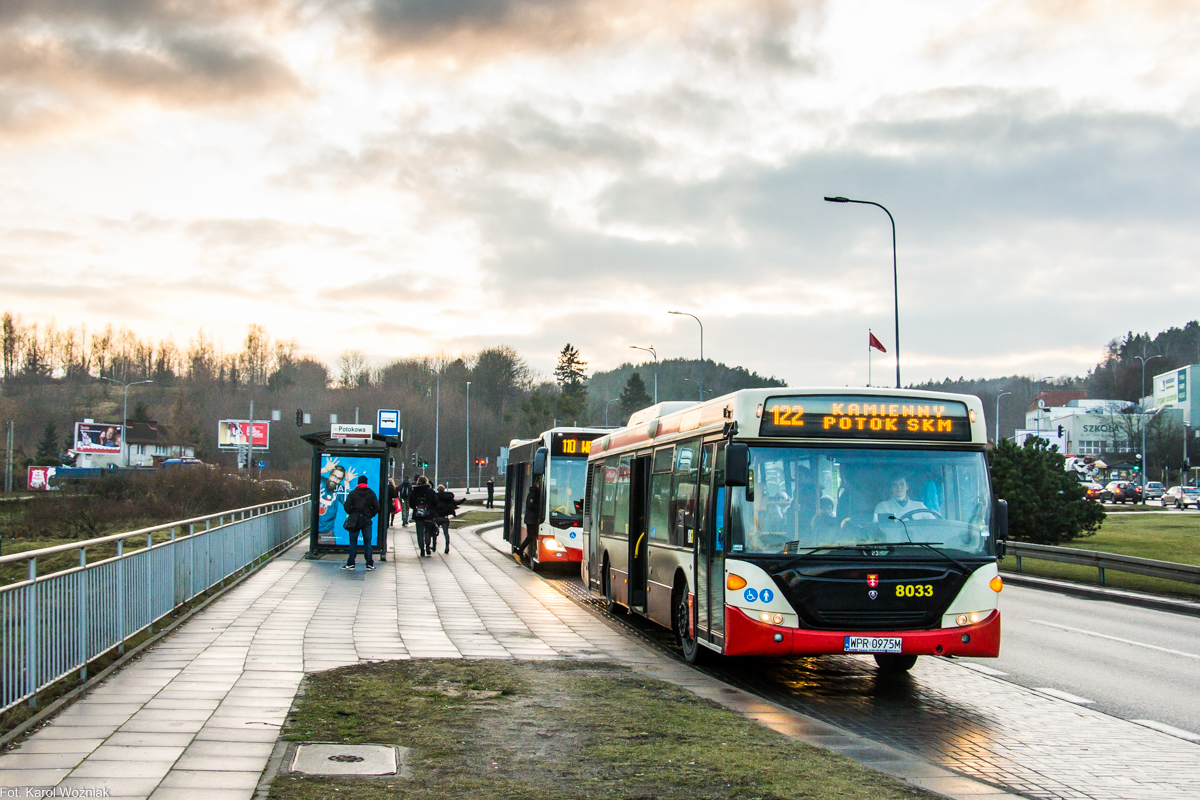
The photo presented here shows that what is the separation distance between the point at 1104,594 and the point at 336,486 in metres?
15.0

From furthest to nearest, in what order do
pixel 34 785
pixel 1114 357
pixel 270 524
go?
pixel 1114 357, pixel 270 524, pixel 34 785

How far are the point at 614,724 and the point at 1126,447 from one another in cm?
12296

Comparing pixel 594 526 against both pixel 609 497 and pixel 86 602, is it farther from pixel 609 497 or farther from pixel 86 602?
pixel 86 602

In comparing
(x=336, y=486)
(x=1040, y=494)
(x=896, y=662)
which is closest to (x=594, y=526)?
(x=896, y=662)

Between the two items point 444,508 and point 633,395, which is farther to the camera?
point 633,395

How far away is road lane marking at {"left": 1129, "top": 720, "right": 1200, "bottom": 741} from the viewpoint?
26.3 feet

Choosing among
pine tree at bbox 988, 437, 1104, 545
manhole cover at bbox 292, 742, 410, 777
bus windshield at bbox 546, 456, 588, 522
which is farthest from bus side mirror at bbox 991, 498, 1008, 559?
pine tree at bbox 988, 437, 1104, 545

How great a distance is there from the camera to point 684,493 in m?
11.8

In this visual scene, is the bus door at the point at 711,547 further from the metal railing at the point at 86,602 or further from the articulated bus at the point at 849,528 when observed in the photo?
the metal railing at the point at 86,602

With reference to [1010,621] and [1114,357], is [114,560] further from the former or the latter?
[1114,357]

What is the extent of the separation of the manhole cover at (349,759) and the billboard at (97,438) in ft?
354

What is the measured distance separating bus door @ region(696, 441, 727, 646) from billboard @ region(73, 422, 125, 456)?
4125 inches

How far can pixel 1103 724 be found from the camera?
844 centimetres

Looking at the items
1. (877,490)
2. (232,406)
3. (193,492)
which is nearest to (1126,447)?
(232,406)
